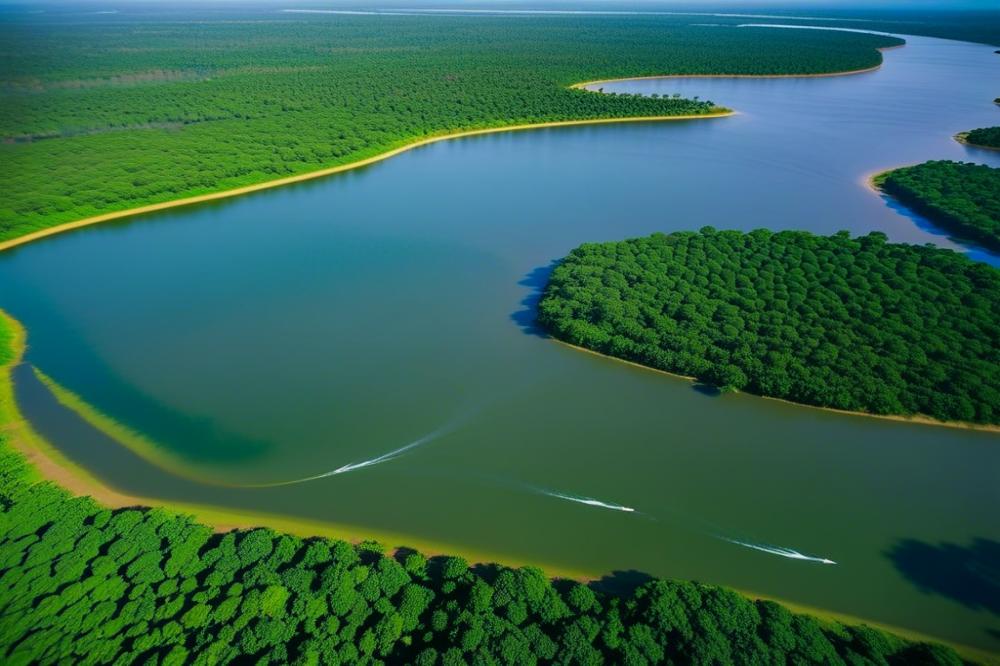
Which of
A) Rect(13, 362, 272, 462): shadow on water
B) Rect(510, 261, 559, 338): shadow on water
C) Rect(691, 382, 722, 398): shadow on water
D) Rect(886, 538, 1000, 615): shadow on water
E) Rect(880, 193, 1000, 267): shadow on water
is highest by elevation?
Rect(13, 362, 272, 462): shadow on water

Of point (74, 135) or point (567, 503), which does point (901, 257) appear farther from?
point (74, 135)

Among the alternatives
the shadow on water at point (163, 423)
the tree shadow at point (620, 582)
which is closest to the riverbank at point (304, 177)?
the shadow on water at point (163, 423)

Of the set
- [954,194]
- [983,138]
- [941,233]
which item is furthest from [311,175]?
[983,138]

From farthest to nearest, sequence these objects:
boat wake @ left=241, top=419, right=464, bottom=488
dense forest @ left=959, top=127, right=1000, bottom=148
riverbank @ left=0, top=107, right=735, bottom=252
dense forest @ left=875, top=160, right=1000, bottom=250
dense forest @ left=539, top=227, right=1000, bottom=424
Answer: dense forest @ left=959, top=127, right=1000, bottom=148, riverbank @ left=0, top=107, right=735, bottom=252, dense forest @ left=875, top=160, right=1000, bottom=250, dense forest @ left=539, top=227, right=1000, bottom=424, boat wake @ left=241, top=419, right=464, bottom=488

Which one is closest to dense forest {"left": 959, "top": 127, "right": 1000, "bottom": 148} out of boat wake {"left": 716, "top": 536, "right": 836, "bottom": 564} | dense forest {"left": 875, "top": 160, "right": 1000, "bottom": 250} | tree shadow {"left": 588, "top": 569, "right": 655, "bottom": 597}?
dense forest {"left": 875, "top": 160, "right": 1000, "bottom": 250}

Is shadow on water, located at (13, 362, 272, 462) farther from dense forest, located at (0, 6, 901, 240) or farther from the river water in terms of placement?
dense forest, located at (0, 6, 901, 240)

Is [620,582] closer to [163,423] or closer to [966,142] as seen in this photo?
[163,423]
